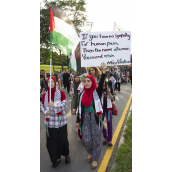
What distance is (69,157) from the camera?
3.24m

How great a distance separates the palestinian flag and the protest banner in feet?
1.24

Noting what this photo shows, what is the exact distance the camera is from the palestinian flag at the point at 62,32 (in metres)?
2.79

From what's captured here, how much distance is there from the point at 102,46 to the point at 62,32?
84cm

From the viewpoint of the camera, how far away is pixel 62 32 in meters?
2.94

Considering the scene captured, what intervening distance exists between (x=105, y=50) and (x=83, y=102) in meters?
1.09

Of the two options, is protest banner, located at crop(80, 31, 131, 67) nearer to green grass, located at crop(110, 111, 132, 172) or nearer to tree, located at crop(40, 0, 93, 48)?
green grass, located at crop(110, 111, 132, 172)

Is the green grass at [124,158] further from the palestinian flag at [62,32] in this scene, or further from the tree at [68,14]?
the tree at [68,14]

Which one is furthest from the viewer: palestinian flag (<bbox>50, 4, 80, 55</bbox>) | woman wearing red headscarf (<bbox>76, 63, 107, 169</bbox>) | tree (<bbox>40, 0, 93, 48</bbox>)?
tree (<bbox>40, 0, 93, 48</bbox>)

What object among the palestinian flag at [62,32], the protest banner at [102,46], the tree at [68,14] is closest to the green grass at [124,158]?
the protest banner at [102,46]

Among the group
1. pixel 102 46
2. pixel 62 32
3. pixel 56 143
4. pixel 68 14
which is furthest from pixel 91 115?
pixel 68 14

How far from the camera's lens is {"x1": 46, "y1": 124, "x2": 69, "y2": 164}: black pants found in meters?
2.94

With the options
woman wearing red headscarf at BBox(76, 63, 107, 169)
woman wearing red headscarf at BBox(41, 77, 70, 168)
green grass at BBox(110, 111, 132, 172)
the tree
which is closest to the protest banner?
woman wearing red headscarf at BBox(76, 63, 107, 169)
